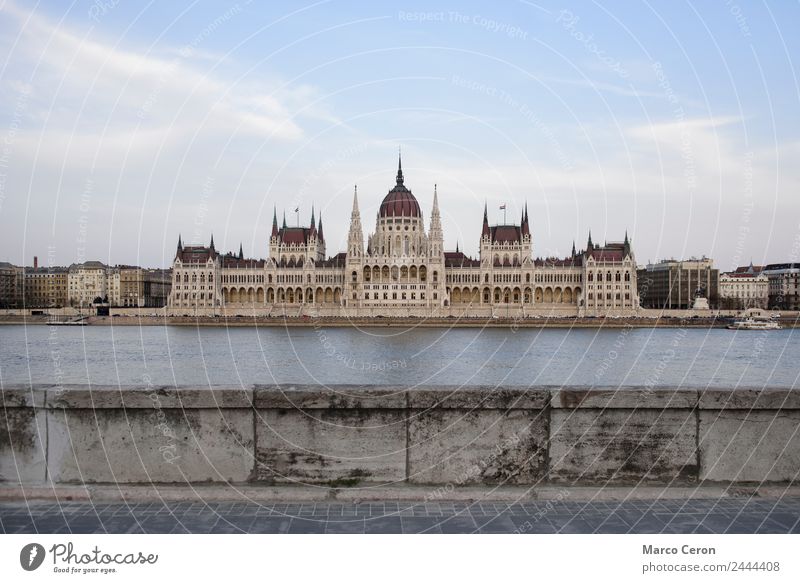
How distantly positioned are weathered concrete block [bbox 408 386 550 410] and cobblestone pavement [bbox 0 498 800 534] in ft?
2.67

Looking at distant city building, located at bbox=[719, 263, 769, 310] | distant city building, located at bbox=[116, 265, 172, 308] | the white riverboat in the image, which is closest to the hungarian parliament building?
the white riverboat

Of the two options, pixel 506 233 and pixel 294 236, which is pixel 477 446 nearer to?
pixel 506 233

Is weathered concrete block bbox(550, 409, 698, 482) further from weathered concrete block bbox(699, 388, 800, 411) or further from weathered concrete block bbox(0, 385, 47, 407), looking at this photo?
weathered concrete block bbox(0, 385, 47, 407)

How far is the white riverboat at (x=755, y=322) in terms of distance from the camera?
78.9 m

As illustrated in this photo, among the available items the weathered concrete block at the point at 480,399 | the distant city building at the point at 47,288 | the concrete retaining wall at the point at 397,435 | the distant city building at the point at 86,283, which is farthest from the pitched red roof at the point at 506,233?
the weathered concrete block at the point at 480,399

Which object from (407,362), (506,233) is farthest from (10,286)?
(407,362)

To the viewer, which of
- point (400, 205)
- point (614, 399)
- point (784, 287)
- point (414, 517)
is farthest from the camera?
point (784, 287)

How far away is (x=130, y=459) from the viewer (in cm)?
605

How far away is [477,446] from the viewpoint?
242 inches

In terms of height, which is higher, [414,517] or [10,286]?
[10,286]

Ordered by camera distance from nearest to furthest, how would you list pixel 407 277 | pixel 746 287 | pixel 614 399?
pixel 614 399, pixel 407 277, pixel 746 287

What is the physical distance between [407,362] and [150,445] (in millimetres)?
37189

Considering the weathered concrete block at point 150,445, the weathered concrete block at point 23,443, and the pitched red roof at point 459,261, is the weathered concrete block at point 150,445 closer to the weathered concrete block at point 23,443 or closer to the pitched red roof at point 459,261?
the weathered concrete block at point 23,443

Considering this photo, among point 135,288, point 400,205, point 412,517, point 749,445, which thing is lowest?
point 412,517
